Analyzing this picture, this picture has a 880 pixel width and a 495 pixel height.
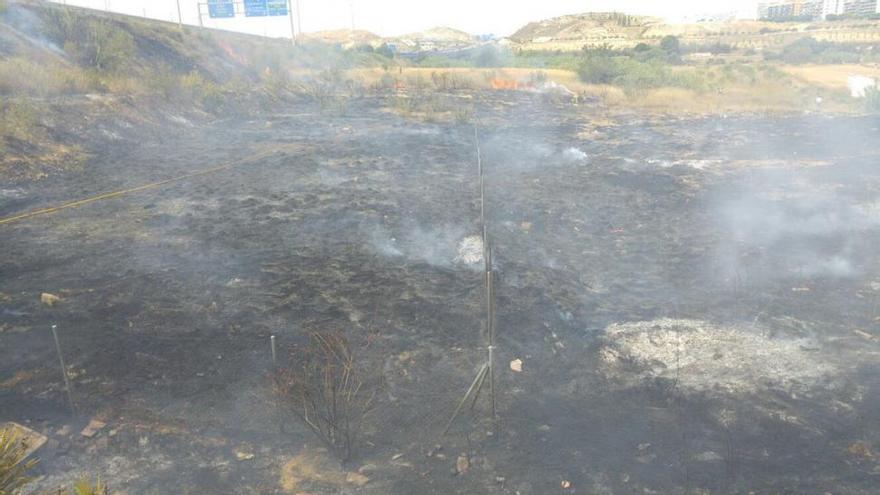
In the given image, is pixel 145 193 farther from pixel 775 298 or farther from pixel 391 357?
pixel 775 298

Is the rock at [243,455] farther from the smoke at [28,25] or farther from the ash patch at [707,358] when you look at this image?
the smoke at [28,25]

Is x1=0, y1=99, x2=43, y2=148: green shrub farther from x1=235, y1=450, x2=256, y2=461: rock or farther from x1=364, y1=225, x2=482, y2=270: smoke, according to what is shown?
x1=235, y1=450, x2=256, y2=461: rock

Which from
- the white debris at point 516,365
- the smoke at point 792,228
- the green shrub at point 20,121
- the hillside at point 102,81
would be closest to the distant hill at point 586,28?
the hillside at point 102,81

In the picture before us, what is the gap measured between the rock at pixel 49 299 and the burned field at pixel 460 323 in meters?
0.09

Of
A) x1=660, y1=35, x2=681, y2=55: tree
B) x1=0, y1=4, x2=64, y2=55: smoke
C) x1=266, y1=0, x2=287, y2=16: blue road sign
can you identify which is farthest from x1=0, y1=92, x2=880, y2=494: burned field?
x1=660, y1=35, x2=681, y2=55: tree

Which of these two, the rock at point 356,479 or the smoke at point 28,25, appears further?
the smoke at point 28,25

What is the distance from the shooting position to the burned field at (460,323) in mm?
4043

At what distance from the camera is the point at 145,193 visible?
10188 mm

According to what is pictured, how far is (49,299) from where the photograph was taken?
20.3 ft

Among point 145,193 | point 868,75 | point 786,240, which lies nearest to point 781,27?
point 868,75

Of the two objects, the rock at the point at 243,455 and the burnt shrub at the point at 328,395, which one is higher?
the burnt shrub at the point at 328,395

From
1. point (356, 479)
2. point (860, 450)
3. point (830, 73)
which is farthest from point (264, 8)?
point (860, 450)

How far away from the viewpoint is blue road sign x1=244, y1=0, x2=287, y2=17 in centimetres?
3222

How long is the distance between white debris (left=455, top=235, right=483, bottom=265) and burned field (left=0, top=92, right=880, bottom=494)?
0.48ft
